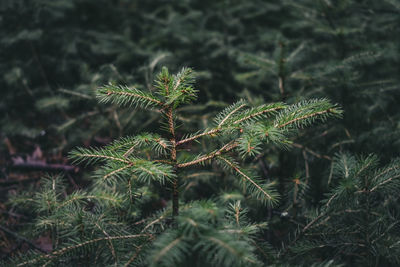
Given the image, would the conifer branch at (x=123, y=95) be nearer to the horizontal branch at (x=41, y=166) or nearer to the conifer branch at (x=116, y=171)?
the conifer branch at (x=116, y=171)

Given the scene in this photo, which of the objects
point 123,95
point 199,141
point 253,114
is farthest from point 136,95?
point 199,141

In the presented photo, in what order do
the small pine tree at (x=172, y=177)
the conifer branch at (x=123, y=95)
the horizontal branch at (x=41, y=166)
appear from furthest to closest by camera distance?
the horizontal branch at (x=41, y=166) < the conifer branch at (x=123, y=95) < the small pine tree at (x=172, y=177)

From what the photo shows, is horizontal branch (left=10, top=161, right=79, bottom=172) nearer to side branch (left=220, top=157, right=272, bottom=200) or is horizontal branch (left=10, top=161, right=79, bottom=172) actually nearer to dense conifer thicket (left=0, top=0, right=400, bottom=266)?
dense conifer thicket (left=0, top=0, right=400, bottom=266)

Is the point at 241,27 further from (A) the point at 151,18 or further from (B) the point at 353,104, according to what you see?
(B) the point at 353,104

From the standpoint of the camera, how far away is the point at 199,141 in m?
2.02

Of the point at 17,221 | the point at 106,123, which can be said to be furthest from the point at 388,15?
the point at 17,221

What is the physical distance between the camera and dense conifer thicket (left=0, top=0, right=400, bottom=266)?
1.25 meters

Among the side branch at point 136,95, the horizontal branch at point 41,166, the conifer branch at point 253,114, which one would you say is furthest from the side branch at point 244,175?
the horizontal branch at point 41,166

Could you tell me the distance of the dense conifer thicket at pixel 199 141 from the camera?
125cm

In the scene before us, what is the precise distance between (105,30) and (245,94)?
2.54m

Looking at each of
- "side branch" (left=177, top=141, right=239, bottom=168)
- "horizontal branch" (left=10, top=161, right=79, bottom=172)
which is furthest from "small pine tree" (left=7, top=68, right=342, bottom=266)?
"horizontal branch" (left=10, top=161, right=79, bottom=172)

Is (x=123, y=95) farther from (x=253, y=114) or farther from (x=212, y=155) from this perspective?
(x=253, y=114)

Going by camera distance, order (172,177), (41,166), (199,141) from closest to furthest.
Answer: (172,177) < (199,141) < (41,166)

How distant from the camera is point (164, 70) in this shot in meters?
1.27
